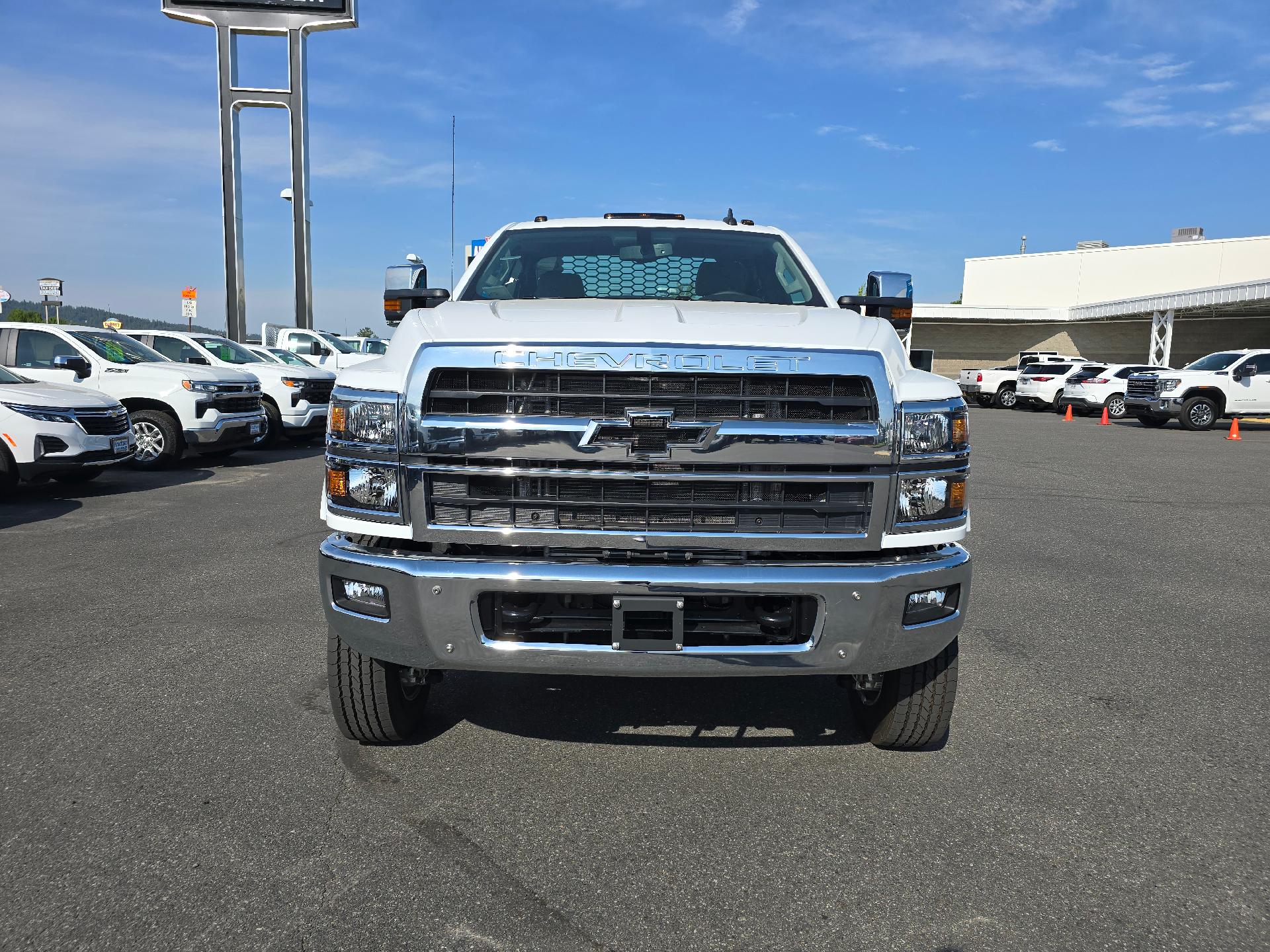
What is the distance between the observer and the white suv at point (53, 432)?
9352mm

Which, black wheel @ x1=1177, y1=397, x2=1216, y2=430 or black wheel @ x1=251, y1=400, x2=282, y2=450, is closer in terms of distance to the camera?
black wheel @ x1=251, y1=400, x2=282, y2=450

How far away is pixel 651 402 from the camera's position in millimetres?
3061

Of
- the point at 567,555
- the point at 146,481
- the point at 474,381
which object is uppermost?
the point at 474,381

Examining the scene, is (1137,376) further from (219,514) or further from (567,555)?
(567,555)

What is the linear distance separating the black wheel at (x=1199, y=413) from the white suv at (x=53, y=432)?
2192 cm

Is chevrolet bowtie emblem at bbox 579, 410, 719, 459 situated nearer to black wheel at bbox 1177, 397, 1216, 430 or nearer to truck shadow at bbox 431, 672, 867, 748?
truck shadow at bbox 431, 672, 867, 748

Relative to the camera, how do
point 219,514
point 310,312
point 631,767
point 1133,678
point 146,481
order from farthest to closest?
point 310,312 → point 146,481 → point 219,514 → point 1133,678 → point 631,767

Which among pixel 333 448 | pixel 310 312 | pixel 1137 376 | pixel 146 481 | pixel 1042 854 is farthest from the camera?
pixel 310 312

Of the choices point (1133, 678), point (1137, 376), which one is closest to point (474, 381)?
point (1133, 678)

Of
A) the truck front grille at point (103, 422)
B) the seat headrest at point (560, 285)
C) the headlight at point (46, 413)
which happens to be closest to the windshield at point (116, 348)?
the truck front grille at point (103, 422)

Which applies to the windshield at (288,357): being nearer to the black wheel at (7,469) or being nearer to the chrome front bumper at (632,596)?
the black wheel at (7,469)

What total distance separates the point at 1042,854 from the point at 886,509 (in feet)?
3.67

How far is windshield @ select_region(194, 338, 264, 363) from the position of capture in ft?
50.4

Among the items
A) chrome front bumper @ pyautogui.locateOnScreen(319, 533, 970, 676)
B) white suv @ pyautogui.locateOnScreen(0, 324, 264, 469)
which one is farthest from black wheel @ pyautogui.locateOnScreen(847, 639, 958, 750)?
white suv @ pyautogui.locateOnScreen(0, 324, 264, 469)
